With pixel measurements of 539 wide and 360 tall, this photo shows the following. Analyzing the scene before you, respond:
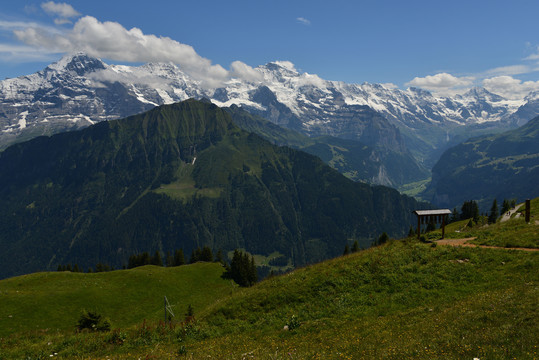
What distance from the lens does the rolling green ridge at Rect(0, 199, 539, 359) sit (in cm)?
1568

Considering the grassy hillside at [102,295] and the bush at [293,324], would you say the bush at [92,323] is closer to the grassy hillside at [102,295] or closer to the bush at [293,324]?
the grassy hillside at [102,295]

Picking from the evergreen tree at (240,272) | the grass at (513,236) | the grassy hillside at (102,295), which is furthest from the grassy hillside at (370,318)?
the evergreen tree at (240,272)

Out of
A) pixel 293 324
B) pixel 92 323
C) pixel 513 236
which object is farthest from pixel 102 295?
pixel 513 236

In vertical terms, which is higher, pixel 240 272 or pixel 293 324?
pixel 293 324

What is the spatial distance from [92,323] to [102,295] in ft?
98.5

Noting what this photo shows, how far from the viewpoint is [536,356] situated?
41.0ft

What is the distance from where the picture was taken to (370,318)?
2180 cm

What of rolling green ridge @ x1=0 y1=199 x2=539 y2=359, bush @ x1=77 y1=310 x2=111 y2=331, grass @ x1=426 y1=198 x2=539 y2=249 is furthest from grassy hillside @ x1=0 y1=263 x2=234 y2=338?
grass @ x1=426 y1=198 x2=539 y2=249

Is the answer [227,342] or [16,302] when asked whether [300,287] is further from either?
[16,302]

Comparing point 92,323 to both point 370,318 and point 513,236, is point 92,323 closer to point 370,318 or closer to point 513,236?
point 370,318

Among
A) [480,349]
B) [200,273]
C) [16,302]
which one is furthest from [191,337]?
[200,273]

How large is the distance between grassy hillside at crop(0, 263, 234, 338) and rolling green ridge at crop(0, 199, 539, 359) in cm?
2630

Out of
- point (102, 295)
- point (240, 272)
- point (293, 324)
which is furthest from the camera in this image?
point (240, 272)

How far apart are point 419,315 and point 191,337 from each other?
16.5 m
